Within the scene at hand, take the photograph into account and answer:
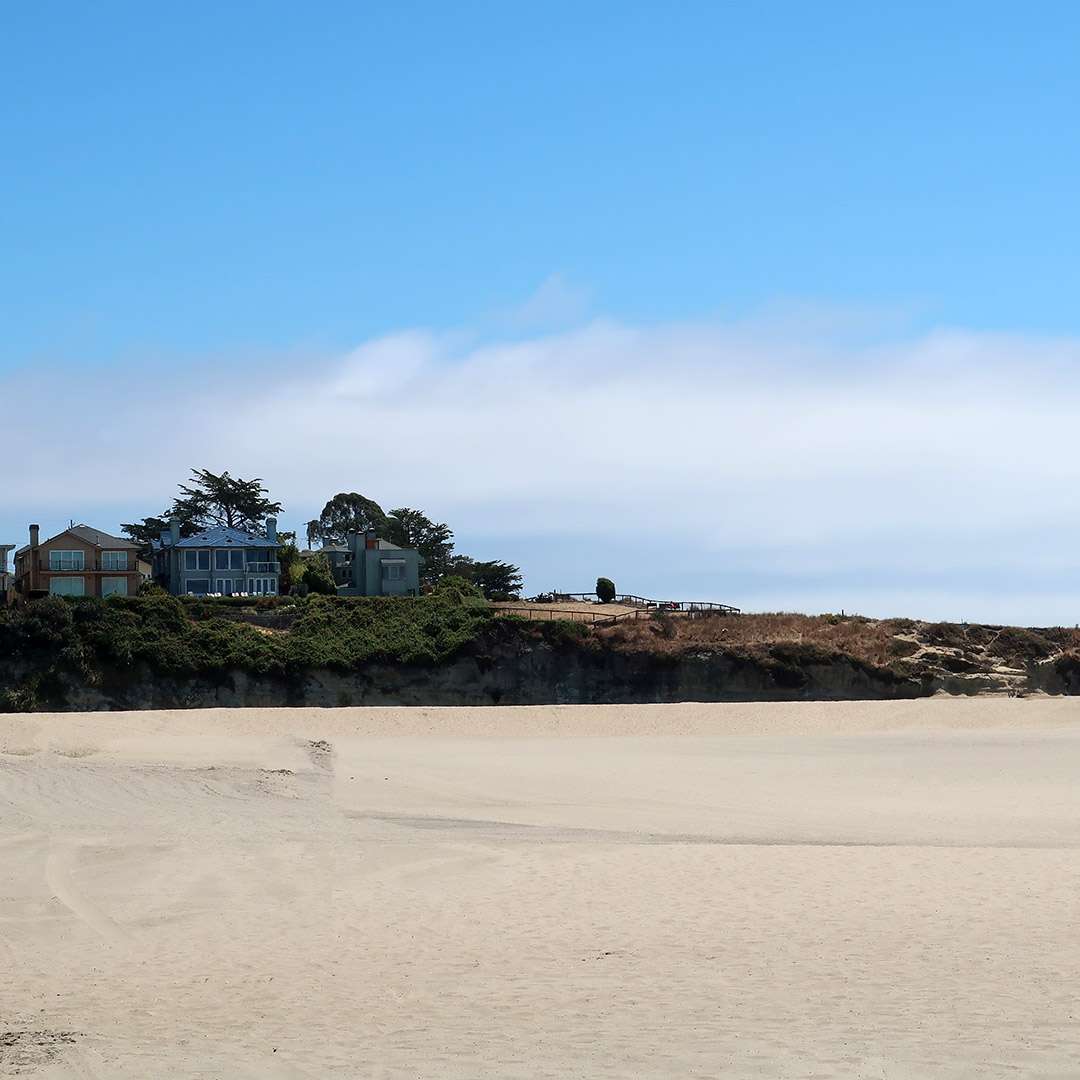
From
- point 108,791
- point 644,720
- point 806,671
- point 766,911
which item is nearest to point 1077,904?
point 766,911

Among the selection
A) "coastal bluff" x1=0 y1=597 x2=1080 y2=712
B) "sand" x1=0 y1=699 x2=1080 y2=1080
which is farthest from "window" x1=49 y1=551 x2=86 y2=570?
"sand" x1=0 y1=699 x2=1080 y2=1080

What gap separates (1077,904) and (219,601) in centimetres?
5519

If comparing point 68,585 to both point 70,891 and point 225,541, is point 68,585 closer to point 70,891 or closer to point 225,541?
point 225,541

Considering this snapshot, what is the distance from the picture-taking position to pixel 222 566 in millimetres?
75750

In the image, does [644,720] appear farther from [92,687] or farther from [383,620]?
[92,687]

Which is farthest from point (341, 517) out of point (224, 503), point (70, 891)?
point (70, 891)

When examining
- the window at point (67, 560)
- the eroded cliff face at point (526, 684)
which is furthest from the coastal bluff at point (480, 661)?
the window at point (67, 560)

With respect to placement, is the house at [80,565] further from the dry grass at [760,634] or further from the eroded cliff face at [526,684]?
the dry grass at [760,634]

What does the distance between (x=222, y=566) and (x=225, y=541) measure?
161 centimetres

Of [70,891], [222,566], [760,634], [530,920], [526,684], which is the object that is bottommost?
[530,920]

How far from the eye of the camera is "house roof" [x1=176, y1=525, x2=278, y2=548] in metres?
75.6

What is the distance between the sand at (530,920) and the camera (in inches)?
312

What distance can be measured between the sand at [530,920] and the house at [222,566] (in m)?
49.3

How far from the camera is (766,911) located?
492 inches
